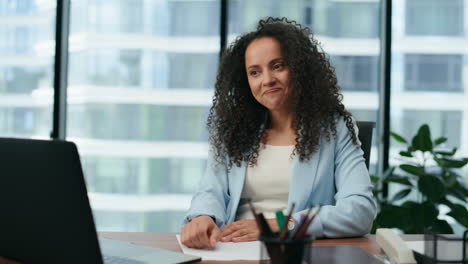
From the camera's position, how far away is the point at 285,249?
72cm

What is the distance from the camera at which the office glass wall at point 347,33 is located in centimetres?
338

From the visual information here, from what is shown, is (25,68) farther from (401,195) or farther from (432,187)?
(432,187)

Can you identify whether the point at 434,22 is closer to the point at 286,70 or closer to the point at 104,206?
the point at 286,70

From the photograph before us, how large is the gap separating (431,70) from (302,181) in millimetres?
2357

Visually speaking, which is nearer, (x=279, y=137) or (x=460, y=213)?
(x=279, y=137)

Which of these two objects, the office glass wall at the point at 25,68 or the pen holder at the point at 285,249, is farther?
the office glass wall at the point at 25,68

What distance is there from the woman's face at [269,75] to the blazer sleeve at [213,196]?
265 millimetres

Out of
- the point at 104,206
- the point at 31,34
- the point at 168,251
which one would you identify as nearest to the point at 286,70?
the point at 168,251

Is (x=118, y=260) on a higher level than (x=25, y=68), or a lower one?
lower

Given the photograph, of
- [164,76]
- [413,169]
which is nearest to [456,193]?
[413,169]

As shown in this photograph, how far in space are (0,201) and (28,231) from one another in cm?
7

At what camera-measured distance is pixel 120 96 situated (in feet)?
11.1

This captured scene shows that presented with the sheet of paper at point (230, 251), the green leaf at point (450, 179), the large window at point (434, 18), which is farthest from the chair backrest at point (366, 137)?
the large window at point (434, 18)

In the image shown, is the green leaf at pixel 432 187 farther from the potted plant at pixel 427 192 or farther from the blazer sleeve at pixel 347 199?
the blazer sleeve at pixel 347 199
